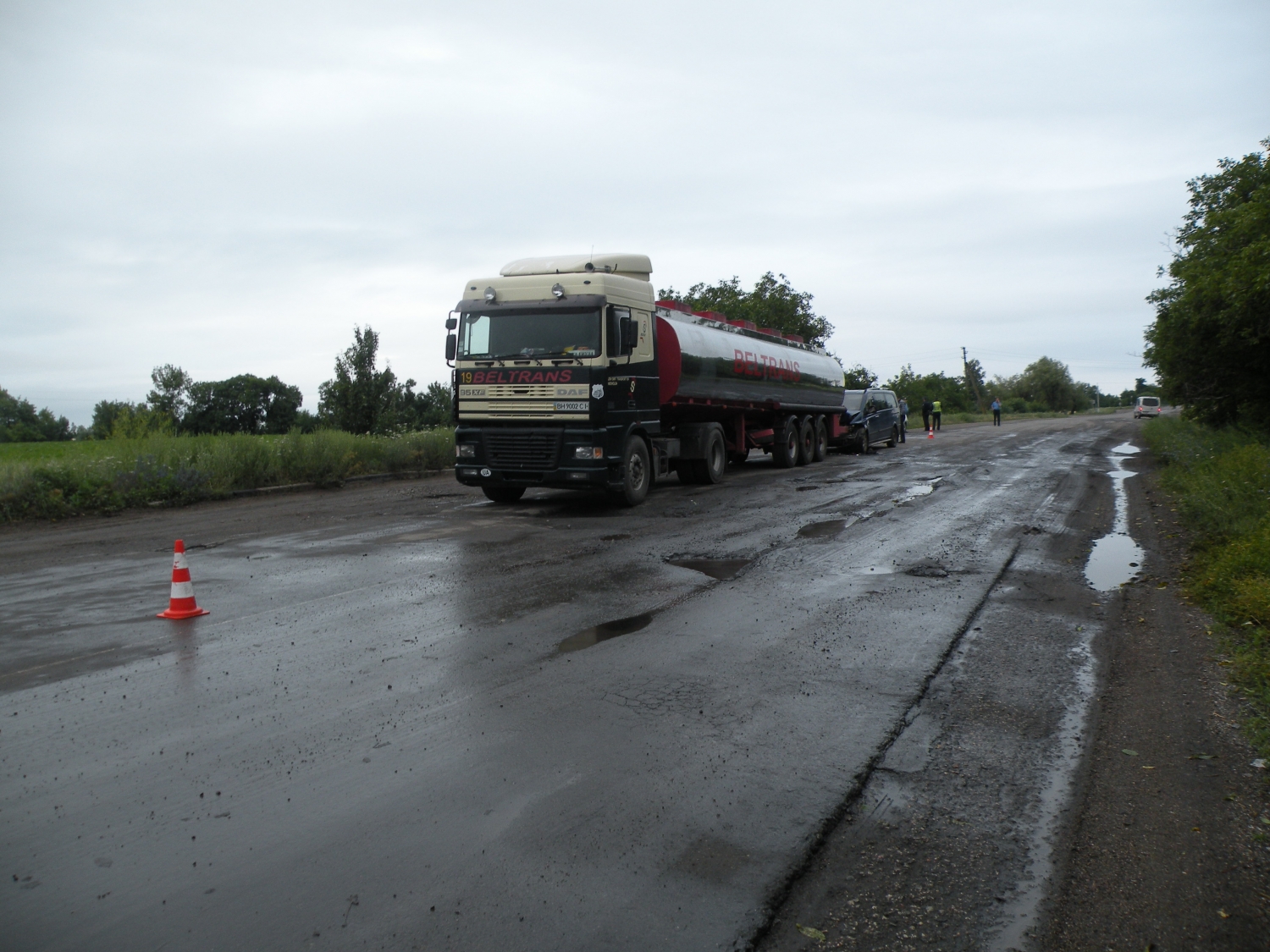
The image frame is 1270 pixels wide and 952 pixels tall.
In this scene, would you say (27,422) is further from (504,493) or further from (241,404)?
(504,493)

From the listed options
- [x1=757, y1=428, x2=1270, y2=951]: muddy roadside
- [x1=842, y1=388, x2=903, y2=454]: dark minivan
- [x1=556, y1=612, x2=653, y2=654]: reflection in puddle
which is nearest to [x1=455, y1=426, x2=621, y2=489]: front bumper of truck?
[x1=556, y1=612, x2=653, y2=654]: reflection in puddle

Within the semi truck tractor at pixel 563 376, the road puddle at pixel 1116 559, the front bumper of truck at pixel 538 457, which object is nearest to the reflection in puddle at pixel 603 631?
the road puddle at pixel 1116 559

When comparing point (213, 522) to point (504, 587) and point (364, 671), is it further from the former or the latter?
point (364, 671)

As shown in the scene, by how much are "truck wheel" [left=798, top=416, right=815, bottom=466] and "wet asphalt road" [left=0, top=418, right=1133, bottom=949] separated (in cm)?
1346

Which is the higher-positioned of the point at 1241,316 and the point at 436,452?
the point at 1241,316

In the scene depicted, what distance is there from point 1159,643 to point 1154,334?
70.3ft

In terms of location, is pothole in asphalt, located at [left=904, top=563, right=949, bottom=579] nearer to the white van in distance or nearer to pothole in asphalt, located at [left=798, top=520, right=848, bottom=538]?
pothole in asphalt, located at [left=798, top=520, right=848, bottom=538]

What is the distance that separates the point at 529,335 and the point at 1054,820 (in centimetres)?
1088

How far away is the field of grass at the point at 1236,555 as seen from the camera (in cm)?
536

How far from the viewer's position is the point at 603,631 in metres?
6.50

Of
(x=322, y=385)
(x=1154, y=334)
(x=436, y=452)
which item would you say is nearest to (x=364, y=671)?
(x=436, y=452)

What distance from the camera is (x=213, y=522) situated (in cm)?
1286

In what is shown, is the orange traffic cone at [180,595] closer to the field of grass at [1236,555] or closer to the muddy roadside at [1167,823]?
the muddy roadside at [1167,823]

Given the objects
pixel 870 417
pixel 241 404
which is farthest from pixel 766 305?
pixel 241 404
